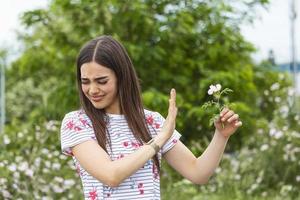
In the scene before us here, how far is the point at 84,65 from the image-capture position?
8.09 ft

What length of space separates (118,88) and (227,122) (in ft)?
1.20

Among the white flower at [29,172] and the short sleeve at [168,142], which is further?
the white flower at [29,172]

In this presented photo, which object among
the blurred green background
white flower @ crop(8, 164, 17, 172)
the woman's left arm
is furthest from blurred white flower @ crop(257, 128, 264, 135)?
the woman's left arm

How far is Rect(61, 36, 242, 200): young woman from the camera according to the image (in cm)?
240

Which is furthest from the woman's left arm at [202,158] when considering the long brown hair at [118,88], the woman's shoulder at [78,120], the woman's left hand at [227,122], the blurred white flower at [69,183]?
the blurred white flower at [69,183]

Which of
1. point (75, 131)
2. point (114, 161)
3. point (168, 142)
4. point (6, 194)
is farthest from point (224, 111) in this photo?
point (6, 194)

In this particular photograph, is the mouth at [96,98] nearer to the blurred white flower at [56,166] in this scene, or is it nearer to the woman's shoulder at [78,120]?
the woman's shoulder at [78,120]

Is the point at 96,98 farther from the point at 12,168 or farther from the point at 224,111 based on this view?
the point at 12,168

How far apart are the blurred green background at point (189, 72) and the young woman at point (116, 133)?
4192mm

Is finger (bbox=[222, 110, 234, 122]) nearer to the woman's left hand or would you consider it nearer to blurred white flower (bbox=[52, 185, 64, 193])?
the woman's left hand

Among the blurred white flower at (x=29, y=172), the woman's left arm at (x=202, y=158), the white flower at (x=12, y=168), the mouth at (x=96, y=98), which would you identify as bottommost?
the blurred white flower at (x=29, y=172)

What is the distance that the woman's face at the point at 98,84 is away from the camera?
8.02ft

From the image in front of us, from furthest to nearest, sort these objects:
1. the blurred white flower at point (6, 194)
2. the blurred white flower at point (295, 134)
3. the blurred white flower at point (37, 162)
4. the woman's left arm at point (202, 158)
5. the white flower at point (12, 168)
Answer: the blurred white flower at point (295, 134) < the blurred white flower at point (37, 162) < the white flower at point (12, 168) < the blurred white flower at point (6, 194) < the woman's left arm at point (202, 158)

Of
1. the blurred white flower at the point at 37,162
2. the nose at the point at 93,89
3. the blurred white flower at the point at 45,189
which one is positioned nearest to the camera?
the nose at the point at 93,89
